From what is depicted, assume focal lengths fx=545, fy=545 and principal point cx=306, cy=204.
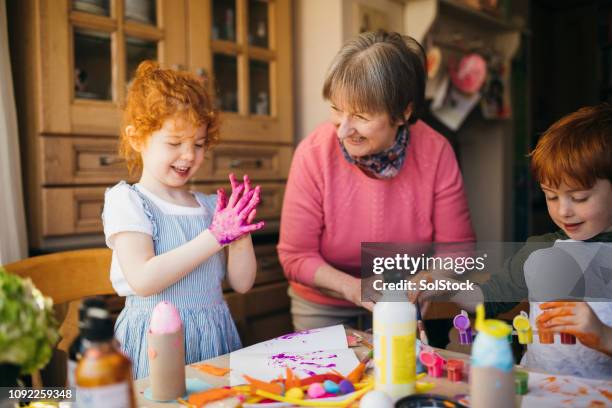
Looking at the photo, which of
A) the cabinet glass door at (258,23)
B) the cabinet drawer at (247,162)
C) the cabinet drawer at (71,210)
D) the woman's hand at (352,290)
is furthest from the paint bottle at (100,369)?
the cabinet glass door at (258,23)

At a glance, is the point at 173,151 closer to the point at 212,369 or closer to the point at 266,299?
the point at 212,369

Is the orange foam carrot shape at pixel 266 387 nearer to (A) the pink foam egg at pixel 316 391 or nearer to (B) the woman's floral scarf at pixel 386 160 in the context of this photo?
(A) the pink foam egg at pixel 316 391

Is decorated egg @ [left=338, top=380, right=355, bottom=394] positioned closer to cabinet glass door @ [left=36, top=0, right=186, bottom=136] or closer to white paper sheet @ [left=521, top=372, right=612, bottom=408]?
white paper sheet @ [left=521, top=372, right=612, bottom=408]

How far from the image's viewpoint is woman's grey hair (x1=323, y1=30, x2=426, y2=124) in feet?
4.17

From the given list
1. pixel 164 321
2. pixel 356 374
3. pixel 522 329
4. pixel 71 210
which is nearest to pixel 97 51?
pixel 71 210

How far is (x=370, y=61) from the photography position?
1278mm

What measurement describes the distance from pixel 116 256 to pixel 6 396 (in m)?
0.50

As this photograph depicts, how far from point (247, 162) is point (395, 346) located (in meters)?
1.32

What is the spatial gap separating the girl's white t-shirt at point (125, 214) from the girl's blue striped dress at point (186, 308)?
0.01 m

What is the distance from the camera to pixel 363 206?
144cm

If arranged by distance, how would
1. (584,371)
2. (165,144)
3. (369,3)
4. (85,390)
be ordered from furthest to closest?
(369,3) < (165,144) < (584,371) < (85,390)

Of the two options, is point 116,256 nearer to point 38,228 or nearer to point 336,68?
point 38,228

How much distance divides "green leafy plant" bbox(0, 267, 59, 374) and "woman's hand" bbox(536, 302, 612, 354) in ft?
2.25

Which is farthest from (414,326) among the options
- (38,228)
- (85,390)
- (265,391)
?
(38,228)
